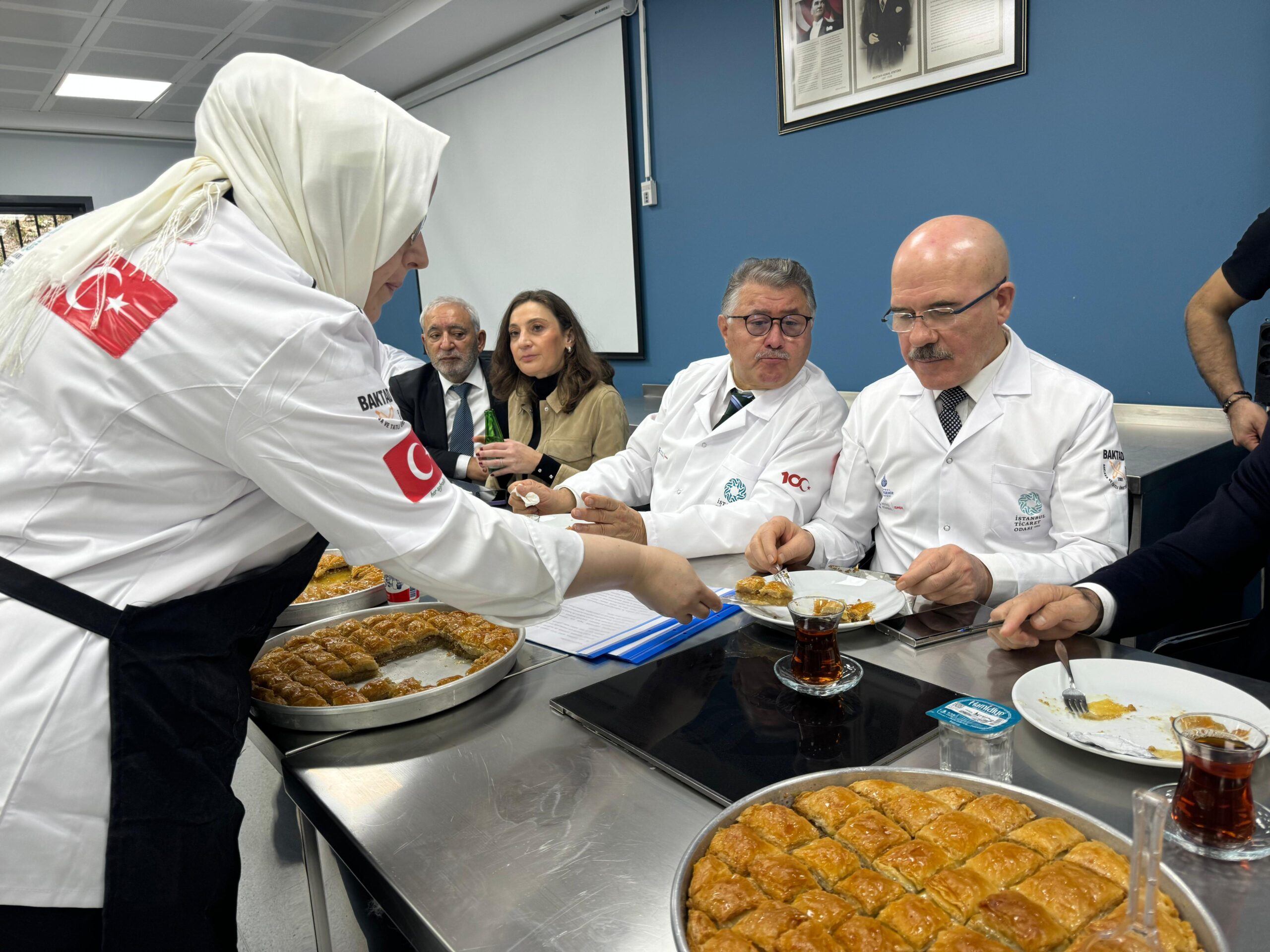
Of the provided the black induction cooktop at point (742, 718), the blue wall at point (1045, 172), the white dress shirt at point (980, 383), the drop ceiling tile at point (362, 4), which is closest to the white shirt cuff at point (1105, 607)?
the black induction cooktop at point (742, 718)

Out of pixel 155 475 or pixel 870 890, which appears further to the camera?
pixel 155 475

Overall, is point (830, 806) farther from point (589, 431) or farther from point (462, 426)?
point (462, 426)

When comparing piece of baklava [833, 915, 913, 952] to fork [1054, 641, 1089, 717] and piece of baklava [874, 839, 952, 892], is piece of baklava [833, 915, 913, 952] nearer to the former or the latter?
piece of baklava [874, 839, 952, 892]

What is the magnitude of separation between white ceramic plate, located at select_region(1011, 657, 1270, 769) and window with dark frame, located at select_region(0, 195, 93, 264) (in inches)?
334

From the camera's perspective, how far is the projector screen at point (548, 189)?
485 cm

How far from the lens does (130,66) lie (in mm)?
5805

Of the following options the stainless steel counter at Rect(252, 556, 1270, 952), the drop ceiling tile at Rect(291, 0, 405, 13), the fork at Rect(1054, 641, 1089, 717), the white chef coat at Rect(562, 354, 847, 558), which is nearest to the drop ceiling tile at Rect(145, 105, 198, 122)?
the drop ceiling tile at Rect(291, 0, 405, 13)

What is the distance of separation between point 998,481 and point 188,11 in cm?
521

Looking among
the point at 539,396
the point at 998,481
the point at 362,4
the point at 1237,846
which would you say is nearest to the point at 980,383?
the point at 998,481

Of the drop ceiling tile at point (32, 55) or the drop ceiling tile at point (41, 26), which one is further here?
the drop ceiling tile at point (32, 55)

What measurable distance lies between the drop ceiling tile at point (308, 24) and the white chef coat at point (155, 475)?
16.2 ft

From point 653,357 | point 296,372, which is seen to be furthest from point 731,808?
point 653,357

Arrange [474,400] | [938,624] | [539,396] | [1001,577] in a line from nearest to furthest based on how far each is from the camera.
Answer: [938,624] < [1001,577] < [539,396] < [474,400]

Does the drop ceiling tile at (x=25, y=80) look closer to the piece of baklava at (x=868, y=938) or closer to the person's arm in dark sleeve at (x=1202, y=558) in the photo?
the person's arm in dark sleeve at (x=1202, y=558)
